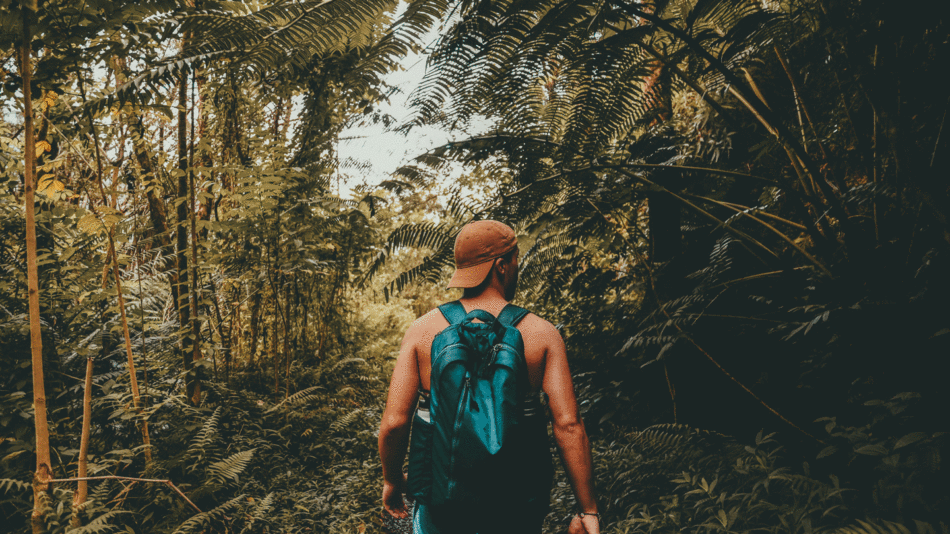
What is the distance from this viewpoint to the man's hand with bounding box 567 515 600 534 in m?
1.28

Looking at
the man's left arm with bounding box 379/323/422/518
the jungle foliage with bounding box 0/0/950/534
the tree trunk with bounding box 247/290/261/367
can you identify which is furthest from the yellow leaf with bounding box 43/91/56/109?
the tree trunk with bounding box 247/290/261/367

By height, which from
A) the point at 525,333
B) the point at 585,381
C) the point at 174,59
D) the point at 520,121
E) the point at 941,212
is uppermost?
the point at 174,59

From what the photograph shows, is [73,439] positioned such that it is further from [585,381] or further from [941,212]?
[941,212]

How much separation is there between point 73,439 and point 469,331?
10.1ft

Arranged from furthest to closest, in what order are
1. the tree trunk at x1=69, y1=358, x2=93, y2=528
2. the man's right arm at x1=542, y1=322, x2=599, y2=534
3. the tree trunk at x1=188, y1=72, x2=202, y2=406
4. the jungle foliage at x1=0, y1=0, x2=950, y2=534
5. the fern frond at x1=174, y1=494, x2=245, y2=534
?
the tree trunk at x1=188, y1=72, x2=202, y2=406
the fern frond at x1=174, y1=494, x2=245, y2=534
the tree trunk at x1=69, y1=358, x2=93, y2=528
the jungle foliage at x1=0, y1=0, x2=950, y2=534
the man's right arm at x1=542, y1=322, x2=599, y2=534

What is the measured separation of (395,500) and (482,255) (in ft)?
2.73

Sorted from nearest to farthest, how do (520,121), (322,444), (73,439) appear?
(520,121)
(73,439)
(322,444)

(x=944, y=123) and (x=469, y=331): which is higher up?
(x=944, y=123)

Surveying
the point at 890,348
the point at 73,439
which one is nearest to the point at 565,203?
the point at 890,348

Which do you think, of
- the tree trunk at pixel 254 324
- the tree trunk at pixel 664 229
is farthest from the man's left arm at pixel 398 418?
the tree trunk at pixel 254 324

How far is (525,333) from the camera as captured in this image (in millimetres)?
1412

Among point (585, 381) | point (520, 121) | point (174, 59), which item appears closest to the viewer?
point (174, 59)

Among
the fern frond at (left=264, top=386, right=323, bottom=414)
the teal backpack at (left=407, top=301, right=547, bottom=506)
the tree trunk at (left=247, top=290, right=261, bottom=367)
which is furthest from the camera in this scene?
the tree trunk at (left=247, top=290, right=261, bottom=367)

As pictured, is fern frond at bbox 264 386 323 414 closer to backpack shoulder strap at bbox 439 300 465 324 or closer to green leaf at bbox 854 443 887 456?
backpack shoulder strap at bbox 439 300 465 324
